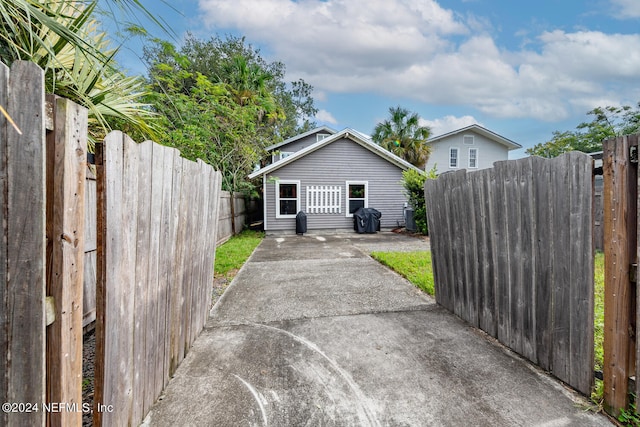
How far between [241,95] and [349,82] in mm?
8872

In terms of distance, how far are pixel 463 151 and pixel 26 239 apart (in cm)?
2292

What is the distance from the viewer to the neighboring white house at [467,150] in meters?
20.2

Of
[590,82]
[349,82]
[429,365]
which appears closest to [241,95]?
[349,82]

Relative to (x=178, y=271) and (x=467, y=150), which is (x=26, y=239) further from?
(x=467, y=150)

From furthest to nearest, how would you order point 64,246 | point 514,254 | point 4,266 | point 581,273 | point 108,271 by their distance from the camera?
point 514,254 < point 581,273 < point 108,271 < point 64,246 < point 4,266

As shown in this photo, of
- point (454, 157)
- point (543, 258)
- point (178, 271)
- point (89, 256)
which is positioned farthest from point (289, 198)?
point (454, 157)

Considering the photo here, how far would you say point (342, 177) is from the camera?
512 inches

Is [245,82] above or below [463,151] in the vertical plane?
above

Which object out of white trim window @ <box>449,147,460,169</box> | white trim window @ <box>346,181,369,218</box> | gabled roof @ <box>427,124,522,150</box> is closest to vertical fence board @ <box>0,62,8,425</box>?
white trim window @ <box>346,181,369,218</box>

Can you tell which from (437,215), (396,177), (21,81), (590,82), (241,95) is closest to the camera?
(21,81)

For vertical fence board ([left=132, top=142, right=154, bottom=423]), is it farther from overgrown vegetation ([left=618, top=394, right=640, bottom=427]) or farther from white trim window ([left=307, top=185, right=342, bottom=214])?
white trim window ([left=307, top=185, right=342, bottom=214])

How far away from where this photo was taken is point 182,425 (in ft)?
5.81

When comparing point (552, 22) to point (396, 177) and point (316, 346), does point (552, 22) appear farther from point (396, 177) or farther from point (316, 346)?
point (316, 346)

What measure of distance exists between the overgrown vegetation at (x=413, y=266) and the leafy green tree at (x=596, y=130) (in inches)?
832
